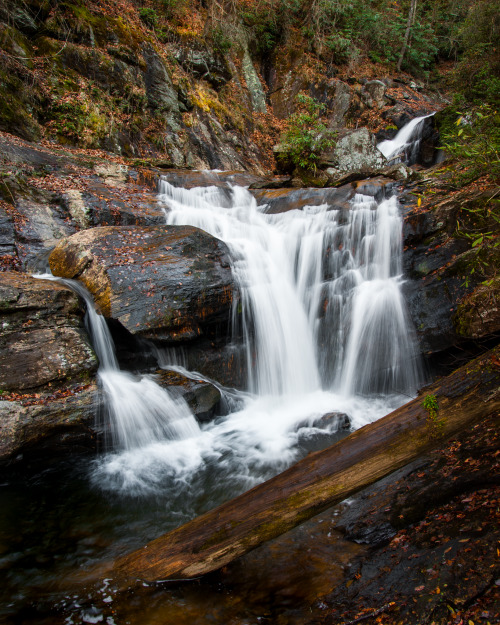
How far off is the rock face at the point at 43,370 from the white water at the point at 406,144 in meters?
15.6

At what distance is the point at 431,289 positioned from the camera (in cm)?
702

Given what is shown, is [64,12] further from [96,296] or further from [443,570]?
[443,570]

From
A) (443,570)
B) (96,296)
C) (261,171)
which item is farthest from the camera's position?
(261,171)

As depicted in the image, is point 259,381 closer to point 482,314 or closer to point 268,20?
point 482,314

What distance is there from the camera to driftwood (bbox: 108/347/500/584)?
267 cm

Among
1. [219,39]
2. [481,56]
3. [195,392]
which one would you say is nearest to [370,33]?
[219,39]

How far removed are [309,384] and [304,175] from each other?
9905 millimetres

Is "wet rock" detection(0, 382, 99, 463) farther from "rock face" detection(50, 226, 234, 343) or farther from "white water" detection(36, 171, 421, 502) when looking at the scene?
"rock face" detection(50, 226, 234, 343)

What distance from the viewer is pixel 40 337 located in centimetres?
517

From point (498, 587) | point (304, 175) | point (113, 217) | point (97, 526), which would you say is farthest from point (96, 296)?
point (304, 175)

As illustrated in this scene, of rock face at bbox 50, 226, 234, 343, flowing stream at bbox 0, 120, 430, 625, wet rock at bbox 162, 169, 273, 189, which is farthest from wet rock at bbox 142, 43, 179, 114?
rock face at bbox 50, 226, 234, 343

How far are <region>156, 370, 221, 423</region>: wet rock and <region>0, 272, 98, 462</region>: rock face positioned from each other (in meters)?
1.24

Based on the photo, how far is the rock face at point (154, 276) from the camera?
6039 millimetres

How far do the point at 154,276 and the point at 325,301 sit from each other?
3.98m
